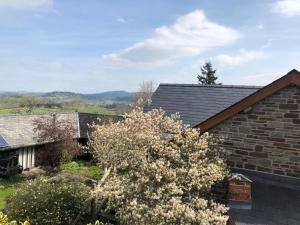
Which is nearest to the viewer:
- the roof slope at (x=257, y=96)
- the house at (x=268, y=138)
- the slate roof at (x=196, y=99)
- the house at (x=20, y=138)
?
the house at (x=268, y=138)

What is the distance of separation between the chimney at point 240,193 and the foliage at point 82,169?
1535 centimetres

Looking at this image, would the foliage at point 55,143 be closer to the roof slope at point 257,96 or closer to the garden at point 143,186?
the garden at point 143,186

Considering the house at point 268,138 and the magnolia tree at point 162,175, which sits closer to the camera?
the magnolia tree at point 162,175

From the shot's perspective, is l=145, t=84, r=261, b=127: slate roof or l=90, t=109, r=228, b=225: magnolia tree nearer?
l=90, t=109, r=228, b=225: magnolia tree

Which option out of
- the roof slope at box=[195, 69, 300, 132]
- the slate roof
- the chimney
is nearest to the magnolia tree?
the chimney

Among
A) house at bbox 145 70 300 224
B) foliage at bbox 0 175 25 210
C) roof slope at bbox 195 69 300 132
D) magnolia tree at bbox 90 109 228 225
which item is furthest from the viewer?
foliage at bbox 0 175 25 210

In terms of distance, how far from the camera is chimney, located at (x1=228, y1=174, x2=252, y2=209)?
9633 mm

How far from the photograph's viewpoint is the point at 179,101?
1762 centimetres

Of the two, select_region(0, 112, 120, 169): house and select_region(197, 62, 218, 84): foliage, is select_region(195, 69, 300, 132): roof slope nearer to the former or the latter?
select_region(0, 112, 120, 169): house

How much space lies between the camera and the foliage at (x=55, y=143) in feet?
84.3

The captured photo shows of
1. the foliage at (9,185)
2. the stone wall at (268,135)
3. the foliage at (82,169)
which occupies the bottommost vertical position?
the foliage at (9,185)

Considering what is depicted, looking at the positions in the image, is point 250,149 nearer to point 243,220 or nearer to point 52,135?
point 243,220

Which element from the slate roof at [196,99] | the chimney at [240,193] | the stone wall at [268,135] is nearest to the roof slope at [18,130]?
the slate roof at [196,99]

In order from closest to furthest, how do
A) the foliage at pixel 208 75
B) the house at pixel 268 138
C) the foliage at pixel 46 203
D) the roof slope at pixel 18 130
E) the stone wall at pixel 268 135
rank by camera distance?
the house at pixel 268 138, the stone wall at pixel 268 135, the foliage at pixel 46 203, the roof slope at pixel 18 130, the foliage at pixel 208 75
